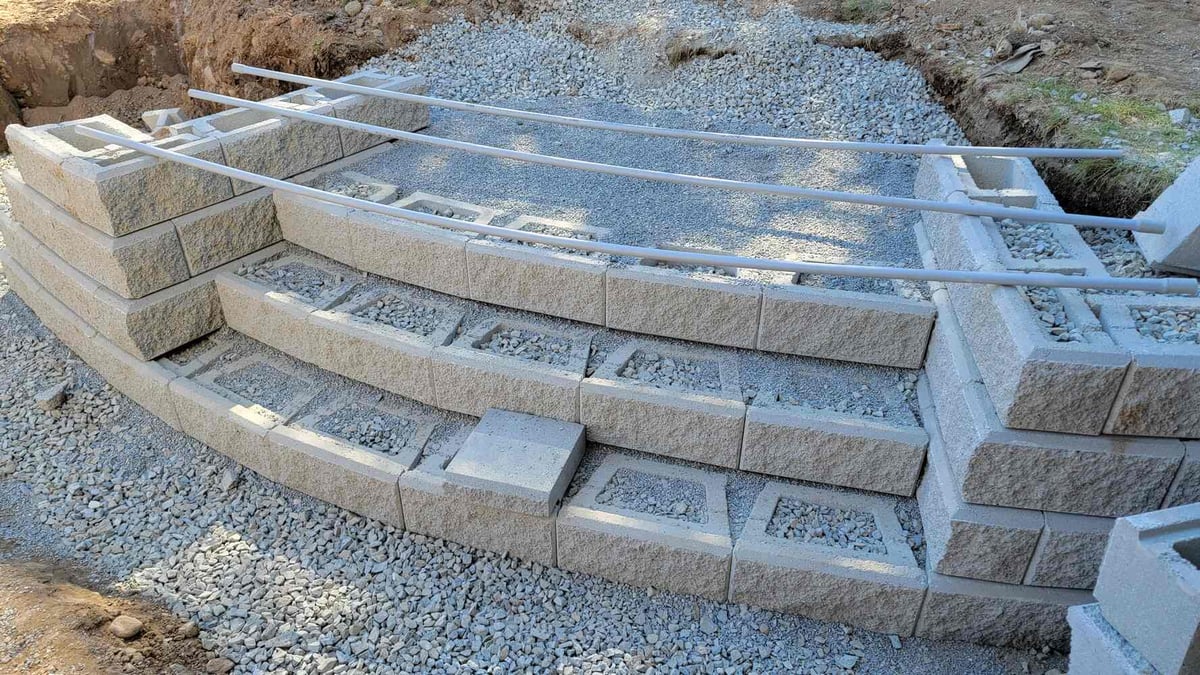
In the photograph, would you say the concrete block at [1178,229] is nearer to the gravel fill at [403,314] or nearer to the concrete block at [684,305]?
the concrete block at [684,305]

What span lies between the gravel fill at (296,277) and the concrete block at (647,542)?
8.02 feet

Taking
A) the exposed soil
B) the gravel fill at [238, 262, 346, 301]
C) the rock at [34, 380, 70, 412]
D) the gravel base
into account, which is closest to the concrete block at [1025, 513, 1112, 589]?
the gravel base

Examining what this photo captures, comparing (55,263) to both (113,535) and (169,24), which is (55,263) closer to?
(113,535)

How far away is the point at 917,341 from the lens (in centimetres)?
452

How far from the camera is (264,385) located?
18.2 feet

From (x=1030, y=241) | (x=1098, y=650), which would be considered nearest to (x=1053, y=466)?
(x=1098, y=650)

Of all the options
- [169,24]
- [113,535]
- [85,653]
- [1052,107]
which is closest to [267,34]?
[169,24]

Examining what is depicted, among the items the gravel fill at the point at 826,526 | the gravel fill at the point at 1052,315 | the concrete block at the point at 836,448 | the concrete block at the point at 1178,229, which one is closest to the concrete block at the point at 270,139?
the concrete block at the point at 836,448

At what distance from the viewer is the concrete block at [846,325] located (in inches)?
175

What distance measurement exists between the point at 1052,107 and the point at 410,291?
4.87m

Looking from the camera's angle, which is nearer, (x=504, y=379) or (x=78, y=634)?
(x=78, y=634)

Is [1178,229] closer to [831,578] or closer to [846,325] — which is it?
[846,325]

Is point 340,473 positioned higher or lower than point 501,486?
lower

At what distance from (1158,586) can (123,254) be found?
5.76 m
